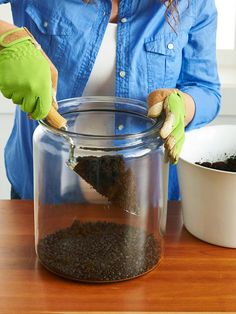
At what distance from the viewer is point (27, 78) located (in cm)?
85

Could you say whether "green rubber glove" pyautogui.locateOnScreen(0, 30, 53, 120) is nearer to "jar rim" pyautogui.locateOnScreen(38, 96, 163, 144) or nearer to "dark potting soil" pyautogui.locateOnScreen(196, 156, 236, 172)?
"jar rim" pyautogui.locateOnScreen(38, 96, 163, 144)

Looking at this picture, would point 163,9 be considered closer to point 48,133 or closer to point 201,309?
point 48,133

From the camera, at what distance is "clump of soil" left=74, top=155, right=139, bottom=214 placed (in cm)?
86

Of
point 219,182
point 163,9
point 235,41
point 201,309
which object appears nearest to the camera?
point 201,309

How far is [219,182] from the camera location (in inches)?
36.1

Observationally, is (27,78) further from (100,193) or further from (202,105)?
(202,105)

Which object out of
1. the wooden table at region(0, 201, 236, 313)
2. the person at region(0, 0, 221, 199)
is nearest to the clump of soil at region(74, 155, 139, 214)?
the wooden table at region(0, 201, 236, 313)

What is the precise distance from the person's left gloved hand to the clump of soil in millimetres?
71

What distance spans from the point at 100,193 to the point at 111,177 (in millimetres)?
38

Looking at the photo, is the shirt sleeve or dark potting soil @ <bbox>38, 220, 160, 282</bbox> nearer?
dark potting soil @ <bbox>38, 220, 160, 282</bbox>

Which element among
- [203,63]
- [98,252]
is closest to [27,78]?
[98,252]

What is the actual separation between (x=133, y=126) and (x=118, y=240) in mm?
197

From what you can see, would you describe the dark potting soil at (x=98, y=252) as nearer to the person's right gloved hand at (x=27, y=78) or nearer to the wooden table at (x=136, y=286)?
the wooden table at (x=136, y=286)

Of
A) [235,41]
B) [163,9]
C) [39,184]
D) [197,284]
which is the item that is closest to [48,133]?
[39,184]
